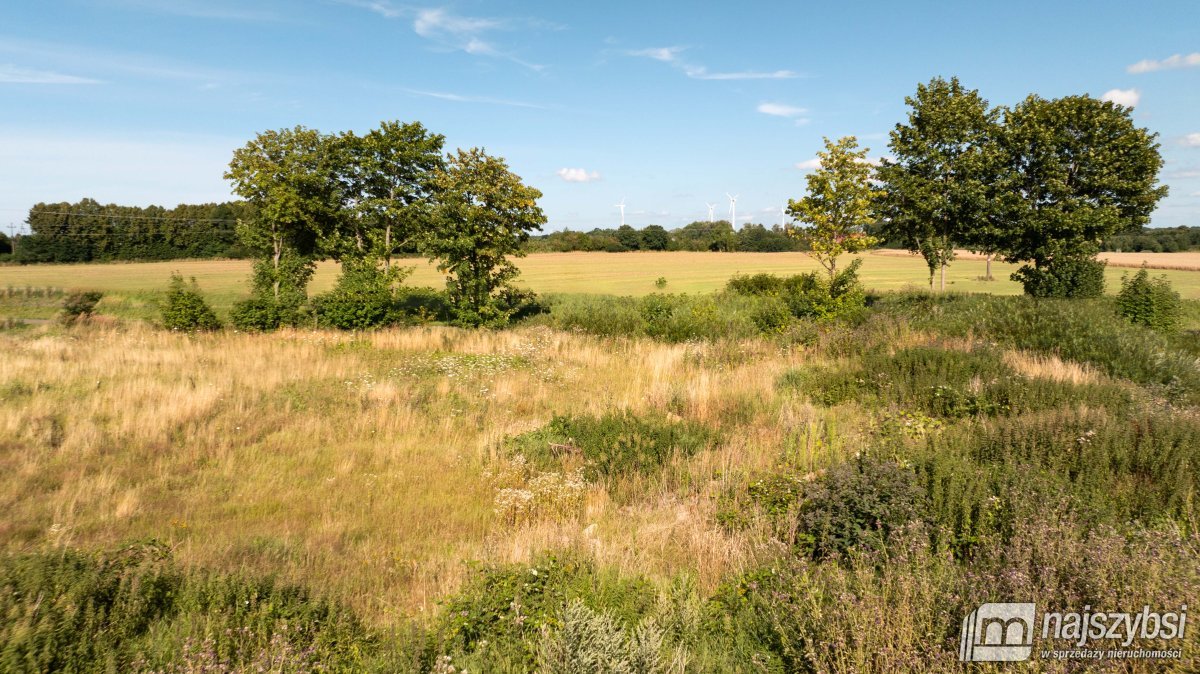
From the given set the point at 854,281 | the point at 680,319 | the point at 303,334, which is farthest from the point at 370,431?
the point at 854,281

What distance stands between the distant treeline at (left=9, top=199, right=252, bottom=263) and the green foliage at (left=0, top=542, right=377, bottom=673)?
8242 cm

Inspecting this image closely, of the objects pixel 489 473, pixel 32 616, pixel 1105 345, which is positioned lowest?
pixel 489 473

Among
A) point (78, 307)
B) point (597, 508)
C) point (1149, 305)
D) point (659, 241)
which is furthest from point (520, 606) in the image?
point (659, 241)

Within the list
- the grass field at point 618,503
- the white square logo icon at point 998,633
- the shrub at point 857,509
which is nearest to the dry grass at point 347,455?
the grass field at point 618,503

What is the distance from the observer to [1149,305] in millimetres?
21250

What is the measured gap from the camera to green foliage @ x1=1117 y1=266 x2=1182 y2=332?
68.4 feet

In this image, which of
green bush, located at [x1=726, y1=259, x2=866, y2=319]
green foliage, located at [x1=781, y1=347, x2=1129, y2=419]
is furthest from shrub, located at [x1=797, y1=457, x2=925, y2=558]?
green bush, located at [x1=726, y1=259, x2=866, y2=319]

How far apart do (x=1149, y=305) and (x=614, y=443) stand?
24.3 m

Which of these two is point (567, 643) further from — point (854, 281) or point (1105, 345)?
point (854, 281)

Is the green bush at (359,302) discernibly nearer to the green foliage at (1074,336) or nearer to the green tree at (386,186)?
the green tree at (386,186)

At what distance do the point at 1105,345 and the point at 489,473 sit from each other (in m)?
13.2

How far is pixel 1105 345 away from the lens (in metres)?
12.2

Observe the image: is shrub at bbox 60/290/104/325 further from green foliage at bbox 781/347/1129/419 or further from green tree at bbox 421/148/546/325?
green foliage at bbox 781/347/1129/419

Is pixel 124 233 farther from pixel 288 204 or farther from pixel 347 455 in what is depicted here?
pixel 347 455
